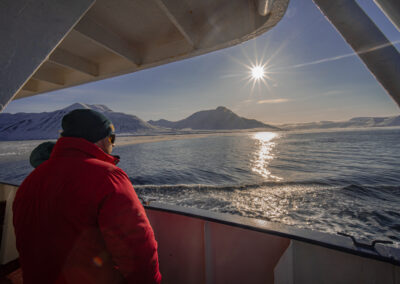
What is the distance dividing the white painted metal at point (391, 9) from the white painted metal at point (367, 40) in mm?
503

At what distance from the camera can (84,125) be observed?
100 cm

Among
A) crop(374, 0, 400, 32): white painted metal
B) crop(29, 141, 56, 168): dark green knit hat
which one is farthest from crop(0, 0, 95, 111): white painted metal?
crop(374, 0, 400, 32): white painted metal

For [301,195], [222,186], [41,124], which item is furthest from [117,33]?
[41,124]

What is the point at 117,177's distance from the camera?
0.84 m

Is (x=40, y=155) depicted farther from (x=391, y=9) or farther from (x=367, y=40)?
(x=367, y=40)

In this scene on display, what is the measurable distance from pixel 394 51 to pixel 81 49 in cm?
475

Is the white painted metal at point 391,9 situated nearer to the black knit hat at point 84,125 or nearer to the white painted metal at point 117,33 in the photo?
the white painted metal at point 117,33

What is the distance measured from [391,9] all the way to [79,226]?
307cm

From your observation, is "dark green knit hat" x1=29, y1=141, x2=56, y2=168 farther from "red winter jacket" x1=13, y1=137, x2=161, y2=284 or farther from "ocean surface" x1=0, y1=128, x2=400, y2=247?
"ocean surface" x1=0, y1=128, x2=400, y2=247

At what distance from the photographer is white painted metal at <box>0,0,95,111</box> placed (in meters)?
0.95

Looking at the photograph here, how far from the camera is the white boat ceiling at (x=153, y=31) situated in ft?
7.85

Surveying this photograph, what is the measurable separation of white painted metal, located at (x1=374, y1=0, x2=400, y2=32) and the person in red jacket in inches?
110

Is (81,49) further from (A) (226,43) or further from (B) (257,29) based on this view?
(B) (257,29)

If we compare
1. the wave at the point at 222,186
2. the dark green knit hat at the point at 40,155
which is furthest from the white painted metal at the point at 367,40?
the wave at the point at 222,186
